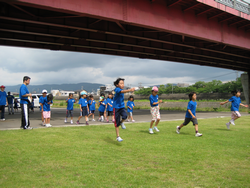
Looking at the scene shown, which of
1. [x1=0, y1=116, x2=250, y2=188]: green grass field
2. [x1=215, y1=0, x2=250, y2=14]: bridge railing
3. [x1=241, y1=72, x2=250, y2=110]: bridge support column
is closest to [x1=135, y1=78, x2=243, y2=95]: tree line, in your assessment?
[x1=241, y1=72, x2=250, y2=110]: bridge support column

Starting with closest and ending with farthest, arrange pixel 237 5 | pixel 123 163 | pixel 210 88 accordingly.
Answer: pixel 123 163
pixel 237 5
pixel 210 88

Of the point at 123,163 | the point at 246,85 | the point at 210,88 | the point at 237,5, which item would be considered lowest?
the point at 123,163

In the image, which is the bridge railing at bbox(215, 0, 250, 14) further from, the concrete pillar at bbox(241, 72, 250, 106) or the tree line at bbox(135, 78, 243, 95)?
the tree line at bbox(135, 78, 243, 95)

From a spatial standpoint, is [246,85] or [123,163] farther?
[246,85]

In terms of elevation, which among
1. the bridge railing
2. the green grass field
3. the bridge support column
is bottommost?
the green grass field

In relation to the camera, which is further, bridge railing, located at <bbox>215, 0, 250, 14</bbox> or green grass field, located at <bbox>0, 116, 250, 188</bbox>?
bridge railing, located at <bbox>215, 0, 250, 14</bbox>

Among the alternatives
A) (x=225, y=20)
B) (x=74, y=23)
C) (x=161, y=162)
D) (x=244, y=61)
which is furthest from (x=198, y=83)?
(x=161, y=162)

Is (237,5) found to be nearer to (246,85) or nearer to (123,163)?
(123,163)

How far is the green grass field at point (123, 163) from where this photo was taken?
3898 millimetres

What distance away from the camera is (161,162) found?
5020 mm

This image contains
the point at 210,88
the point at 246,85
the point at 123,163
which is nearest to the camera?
the point at 123,163

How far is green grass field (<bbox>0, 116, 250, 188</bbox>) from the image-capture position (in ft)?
12.8

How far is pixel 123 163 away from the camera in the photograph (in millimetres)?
4953

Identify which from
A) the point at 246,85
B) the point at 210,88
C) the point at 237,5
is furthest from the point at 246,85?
the point at 210,88
